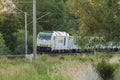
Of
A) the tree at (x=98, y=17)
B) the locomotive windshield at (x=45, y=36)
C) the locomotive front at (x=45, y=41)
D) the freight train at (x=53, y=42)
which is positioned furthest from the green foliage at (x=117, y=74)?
the locomotive windshield at (x=45, y=36)

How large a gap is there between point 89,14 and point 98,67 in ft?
8.78

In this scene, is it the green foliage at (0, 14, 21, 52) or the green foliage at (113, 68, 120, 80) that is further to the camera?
the green foliage at (0, 14, 21, 52)

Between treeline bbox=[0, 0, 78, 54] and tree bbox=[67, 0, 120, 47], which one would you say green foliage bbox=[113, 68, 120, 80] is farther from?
treeline bbox=[0, 0, 78, 54]

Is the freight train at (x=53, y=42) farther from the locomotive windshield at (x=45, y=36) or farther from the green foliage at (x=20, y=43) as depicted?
the green foliage at (x=20, y=43)

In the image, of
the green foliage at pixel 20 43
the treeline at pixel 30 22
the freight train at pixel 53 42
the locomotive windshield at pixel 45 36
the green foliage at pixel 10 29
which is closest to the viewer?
the freight train at pixel 53 42

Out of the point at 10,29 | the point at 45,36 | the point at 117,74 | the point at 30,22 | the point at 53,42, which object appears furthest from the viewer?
the point at 30,22

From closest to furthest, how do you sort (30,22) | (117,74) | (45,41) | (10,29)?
(117,74)
(45,41)
(10,29)
(30,22)

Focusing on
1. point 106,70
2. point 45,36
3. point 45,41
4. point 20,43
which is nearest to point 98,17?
point 106,70

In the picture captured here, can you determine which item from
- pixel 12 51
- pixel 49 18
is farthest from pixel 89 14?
pixel 49 18

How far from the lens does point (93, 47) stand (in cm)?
1636

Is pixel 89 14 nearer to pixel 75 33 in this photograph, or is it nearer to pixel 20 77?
pixel 75 33

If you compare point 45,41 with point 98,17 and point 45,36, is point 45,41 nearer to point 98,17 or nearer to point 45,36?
point 45,36

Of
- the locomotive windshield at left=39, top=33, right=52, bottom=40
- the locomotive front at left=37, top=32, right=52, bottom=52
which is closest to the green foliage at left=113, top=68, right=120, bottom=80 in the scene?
the locomotive front at left=37, top=32, right=52, bottom=52

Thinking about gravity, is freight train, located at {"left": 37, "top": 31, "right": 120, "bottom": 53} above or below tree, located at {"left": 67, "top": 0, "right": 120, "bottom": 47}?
below
